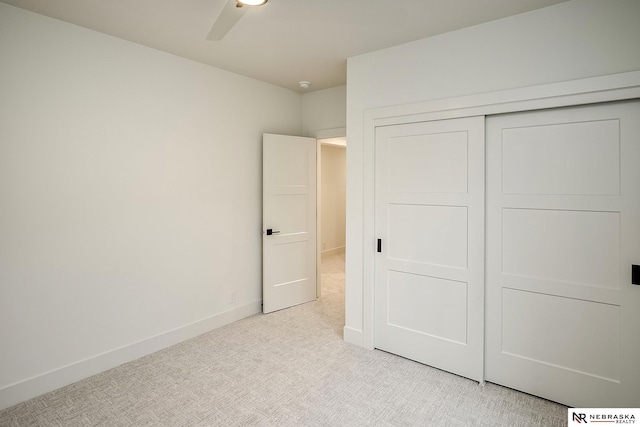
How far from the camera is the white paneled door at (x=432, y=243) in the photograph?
8.74ft

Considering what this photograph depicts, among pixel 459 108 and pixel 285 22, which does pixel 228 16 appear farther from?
pixel 459 108

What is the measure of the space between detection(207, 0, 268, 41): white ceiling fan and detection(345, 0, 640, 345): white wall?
1155 mm

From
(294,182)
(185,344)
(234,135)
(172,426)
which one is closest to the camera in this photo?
(172,426)

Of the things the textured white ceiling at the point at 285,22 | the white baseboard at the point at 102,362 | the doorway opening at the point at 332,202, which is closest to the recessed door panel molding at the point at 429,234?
the textured white ceiling at the point at 285,22

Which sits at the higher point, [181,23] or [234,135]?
[181,23]

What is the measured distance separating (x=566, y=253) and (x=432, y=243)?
2.95 feet

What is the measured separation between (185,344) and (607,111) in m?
3.75

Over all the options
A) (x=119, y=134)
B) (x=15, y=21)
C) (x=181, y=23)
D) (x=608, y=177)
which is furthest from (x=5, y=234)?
(x=608, y=177)

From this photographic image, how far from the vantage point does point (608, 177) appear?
2168 millimetres

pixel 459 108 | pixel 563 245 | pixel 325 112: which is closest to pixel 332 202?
pixel 325 112

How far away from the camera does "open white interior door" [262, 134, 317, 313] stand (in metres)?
4.08

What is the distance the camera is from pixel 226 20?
2.52 meters

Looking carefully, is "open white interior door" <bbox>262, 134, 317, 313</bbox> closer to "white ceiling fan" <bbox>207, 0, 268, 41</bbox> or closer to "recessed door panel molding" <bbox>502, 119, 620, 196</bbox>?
"white ceiling fan" <bbox>207, 0, 268, 41</bbox>

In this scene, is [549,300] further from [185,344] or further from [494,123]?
[185,344]
